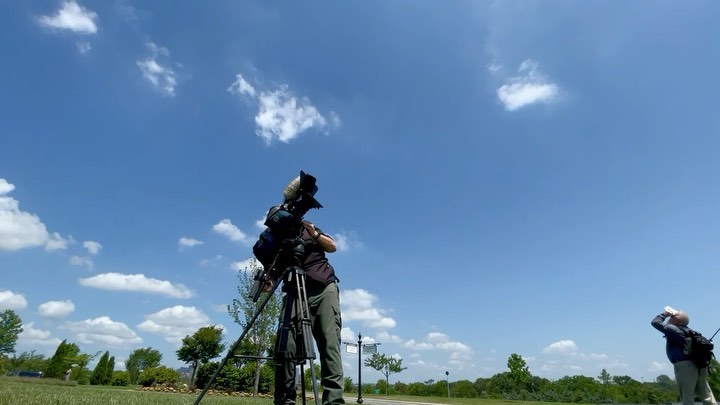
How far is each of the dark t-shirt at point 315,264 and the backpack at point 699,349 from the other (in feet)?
19.5

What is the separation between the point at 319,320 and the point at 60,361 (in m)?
54.0

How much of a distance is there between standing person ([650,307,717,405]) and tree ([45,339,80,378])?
177 feet

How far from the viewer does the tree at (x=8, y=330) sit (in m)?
57.5

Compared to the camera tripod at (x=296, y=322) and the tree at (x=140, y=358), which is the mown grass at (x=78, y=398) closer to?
the camera tripod at (x=296, y=322)

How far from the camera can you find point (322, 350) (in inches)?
134

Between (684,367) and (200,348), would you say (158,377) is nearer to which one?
(200,348)

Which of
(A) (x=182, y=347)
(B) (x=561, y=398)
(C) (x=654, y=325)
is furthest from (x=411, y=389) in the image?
(C) (x=654, y=325)

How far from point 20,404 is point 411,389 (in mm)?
44375

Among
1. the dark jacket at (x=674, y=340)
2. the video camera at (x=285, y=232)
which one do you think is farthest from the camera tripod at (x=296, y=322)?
the dark jacket at (x=674, y=340)

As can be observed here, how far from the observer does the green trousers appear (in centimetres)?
320

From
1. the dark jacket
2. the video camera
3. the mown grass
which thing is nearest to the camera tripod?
the video camera

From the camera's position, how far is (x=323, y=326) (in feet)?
11.2

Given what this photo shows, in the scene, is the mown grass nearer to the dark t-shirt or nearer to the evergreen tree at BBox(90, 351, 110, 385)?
the dark t-shirt

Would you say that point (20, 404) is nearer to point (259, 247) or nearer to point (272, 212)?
point (259, 247)
